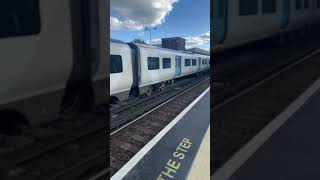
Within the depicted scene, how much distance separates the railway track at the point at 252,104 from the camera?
2885 mm

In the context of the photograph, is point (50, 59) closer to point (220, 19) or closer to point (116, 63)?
point (116, 63)

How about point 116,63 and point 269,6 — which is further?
point 269,6

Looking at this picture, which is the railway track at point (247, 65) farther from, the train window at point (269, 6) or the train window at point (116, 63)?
the train window at point (116, 63)

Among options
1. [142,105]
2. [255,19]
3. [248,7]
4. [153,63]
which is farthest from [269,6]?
[142,105]

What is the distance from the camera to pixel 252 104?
11.6 feet

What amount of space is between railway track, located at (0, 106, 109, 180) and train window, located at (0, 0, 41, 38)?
2.04 ft

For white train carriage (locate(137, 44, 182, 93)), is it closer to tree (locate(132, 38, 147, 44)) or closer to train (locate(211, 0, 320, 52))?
tree (locate(132, 38, 147, 44))

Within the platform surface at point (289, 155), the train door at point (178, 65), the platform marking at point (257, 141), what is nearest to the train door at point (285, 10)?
the platform marking at point (257, 141)

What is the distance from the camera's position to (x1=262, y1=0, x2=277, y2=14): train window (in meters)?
3.19

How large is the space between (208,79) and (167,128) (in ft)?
0.99

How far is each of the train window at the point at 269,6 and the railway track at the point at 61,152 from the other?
2.30 m

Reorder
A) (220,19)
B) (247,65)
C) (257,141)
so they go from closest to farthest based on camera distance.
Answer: (220,19) < (257,141) < (247,65)

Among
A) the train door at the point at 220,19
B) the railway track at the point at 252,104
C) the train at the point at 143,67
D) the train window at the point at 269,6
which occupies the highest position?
the train window at the point at 269,6

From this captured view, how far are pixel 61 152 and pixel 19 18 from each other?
34.5 inches
